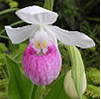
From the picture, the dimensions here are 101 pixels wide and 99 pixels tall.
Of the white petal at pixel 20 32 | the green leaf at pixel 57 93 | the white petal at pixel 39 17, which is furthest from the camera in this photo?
the green leaf at pixel 57 93

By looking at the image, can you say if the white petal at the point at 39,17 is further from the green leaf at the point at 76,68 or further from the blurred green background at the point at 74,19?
the blurred green background at the point at 74,19

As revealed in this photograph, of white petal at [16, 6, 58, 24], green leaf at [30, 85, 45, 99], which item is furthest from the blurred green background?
white petal at [16, 6, 58, 24]

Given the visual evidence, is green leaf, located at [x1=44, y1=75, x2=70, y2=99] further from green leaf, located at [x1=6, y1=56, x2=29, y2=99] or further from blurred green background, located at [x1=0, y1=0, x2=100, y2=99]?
blurred green background, located at [x1=0, y1=0, x2=100, y2=99]

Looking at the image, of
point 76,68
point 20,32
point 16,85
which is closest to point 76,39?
point 76,68

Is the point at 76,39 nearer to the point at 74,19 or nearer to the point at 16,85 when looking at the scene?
the point at 16,85

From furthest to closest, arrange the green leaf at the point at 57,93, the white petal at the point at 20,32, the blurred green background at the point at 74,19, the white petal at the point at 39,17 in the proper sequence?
the blurred green background at the point at 74,19
the green leaf at the point at 57,93
the white petal at the point at 20,32
the white petal at the point at 39,17

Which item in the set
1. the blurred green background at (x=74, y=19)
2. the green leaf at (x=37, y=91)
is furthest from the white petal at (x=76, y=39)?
the blurred green background at (x=74, y=19)

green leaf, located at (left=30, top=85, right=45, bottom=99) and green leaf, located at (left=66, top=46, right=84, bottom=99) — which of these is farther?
green leaf, located at (left=30, top=85, right=45, bottom=99)
